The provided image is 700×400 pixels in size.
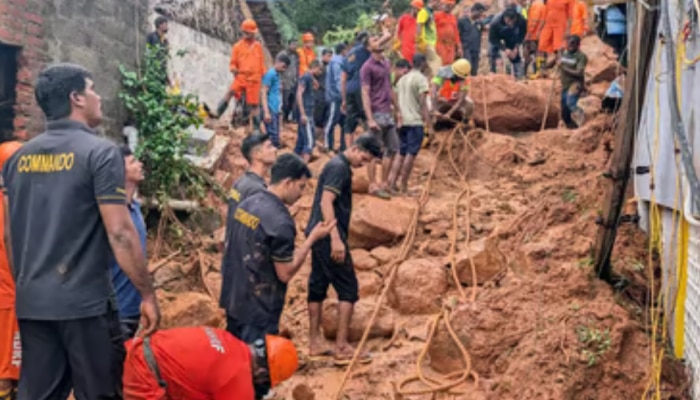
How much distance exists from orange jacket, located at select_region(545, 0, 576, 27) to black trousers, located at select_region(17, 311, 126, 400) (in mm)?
10643

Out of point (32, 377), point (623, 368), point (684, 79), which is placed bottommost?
point (623, 368)

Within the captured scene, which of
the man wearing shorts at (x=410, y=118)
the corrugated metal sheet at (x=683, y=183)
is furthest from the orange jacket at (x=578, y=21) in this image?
the corrugated metal sheet at (x=683, y=183)

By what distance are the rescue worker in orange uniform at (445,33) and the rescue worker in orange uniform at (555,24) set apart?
1.85 metres

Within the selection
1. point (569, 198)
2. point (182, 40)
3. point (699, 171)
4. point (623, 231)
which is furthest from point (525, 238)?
point (182, 40)

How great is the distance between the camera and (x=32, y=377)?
2971 millimetres

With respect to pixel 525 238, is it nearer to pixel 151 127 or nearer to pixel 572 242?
pixel 572 242

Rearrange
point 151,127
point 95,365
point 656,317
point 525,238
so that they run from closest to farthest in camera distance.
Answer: point 95,365 → point 656,317 → point 525,238 → point 151,127

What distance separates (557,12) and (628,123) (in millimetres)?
8390

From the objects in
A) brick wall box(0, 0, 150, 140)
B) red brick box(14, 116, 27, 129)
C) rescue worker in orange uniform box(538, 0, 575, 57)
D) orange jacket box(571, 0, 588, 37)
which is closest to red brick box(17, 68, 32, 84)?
brick wall box(0, 0, 150, 140)

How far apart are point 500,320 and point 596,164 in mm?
3879

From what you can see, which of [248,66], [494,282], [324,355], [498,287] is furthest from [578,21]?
[324,355]

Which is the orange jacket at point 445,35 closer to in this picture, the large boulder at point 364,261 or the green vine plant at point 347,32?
the large boulder at point 364,261

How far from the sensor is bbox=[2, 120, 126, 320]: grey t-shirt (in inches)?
115

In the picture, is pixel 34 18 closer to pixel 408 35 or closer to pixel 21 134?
pixel 21 134
